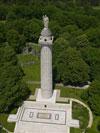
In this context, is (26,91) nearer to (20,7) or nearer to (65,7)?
(20,7)

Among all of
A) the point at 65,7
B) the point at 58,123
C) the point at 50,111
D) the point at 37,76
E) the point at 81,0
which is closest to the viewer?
the point at 58,123

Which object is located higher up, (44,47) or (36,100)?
(44,47)

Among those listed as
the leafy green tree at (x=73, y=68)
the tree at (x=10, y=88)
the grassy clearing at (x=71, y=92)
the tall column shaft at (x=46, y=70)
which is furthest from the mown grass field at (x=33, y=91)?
the tall column shaft at (x=46, y=70)

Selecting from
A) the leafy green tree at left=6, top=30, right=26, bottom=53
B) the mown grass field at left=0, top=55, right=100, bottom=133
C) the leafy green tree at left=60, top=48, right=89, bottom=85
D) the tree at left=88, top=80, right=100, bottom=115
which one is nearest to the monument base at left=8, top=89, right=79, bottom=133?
the mown grass field at left=0, top=55, right=100, bottom=133

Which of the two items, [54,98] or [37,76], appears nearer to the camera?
[54,98]

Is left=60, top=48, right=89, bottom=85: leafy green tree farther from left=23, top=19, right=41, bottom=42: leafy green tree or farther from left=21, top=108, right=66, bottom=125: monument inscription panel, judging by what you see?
left=23, top=19, right=41, bottom=42: leafy green tree

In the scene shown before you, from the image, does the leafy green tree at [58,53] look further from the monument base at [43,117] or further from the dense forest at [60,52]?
the monument base at [43,117]

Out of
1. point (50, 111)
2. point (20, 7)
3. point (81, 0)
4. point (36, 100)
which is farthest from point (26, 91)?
point (81, 0)

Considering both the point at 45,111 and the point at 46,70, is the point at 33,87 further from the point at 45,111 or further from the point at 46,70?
the point at 46,70
